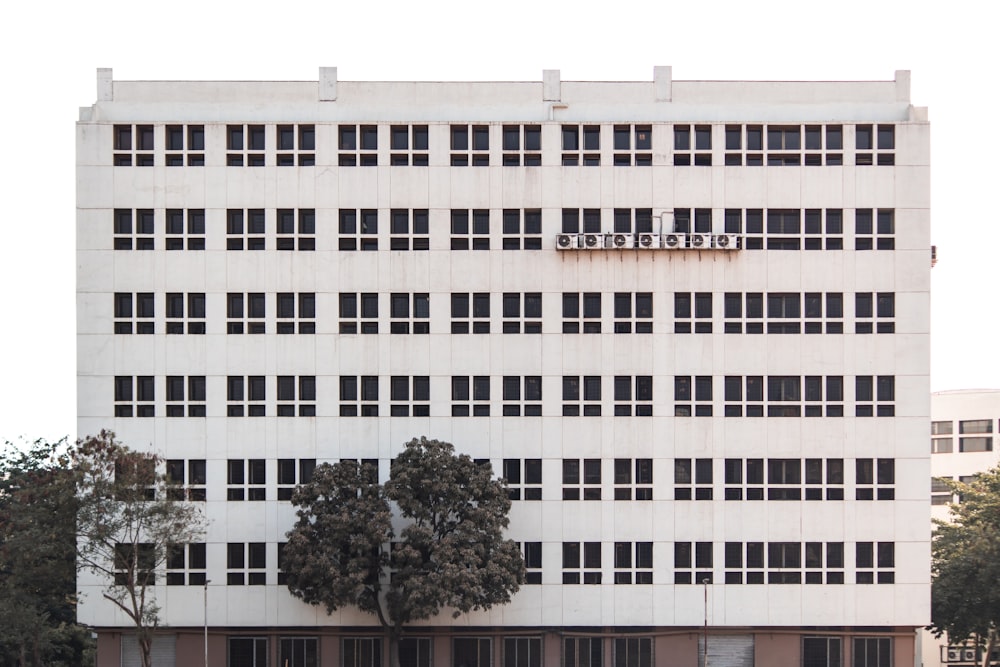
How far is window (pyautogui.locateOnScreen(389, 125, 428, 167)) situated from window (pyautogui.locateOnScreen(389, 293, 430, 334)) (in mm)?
4396

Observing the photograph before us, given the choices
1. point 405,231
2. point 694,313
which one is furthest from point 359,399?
point 694,313

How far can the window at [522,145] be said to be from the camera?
114ft

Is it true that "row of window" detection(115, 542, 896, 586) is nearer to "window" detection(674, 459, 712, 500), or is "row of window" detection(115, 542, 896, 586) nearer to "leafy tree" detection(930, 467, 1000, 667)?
"window" detection(674, 459, 712, 500)

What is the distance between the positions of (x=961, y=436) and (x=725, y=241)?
36.9 m

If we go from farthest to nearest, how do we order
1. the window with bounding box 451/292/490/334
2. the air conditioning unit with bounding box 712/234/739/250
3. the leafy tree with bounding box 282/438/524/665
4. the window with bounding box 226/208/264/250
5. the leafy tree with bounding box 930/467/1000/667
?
the leafy tree with bounding box 930/467/1000/667 → the window with bounding box 226/208/264/250 → the window with bounding box 451/292/490/334 → the air conditioning unit with bounding box 712/234/739/250 → the leafy tree with bounding box 282/438/524/665

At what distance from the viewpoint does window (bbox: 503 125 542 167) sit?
34.9 meters

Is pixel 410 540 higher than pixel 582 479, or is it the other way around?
pixel 582 479

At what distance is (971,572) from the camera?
3744 cm

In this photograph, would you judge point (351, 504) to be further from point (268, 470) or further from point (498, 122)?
point (498, 122)

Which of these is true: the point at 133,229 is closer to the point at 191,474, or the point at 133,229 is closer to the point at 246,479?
the point at 191,474

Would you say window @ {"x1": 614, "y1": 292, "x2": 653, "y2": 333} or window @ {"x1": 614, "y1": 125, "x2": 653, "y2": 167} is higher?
window @ {"x1": 614, "y1": 125, "x2": 653, "y2": 167}

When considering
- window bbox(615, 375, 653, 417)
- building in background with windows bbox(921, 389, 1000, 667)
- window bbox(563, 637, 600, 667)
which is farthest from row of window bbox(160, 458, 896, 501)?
building in background with windows bbox(921, 389, 1000, 667)

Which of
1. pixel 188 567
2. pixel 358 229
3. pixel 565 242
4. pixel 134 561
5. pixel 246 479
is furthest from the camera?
pixel 358 229

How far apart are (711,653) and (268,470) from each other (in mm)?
15613
